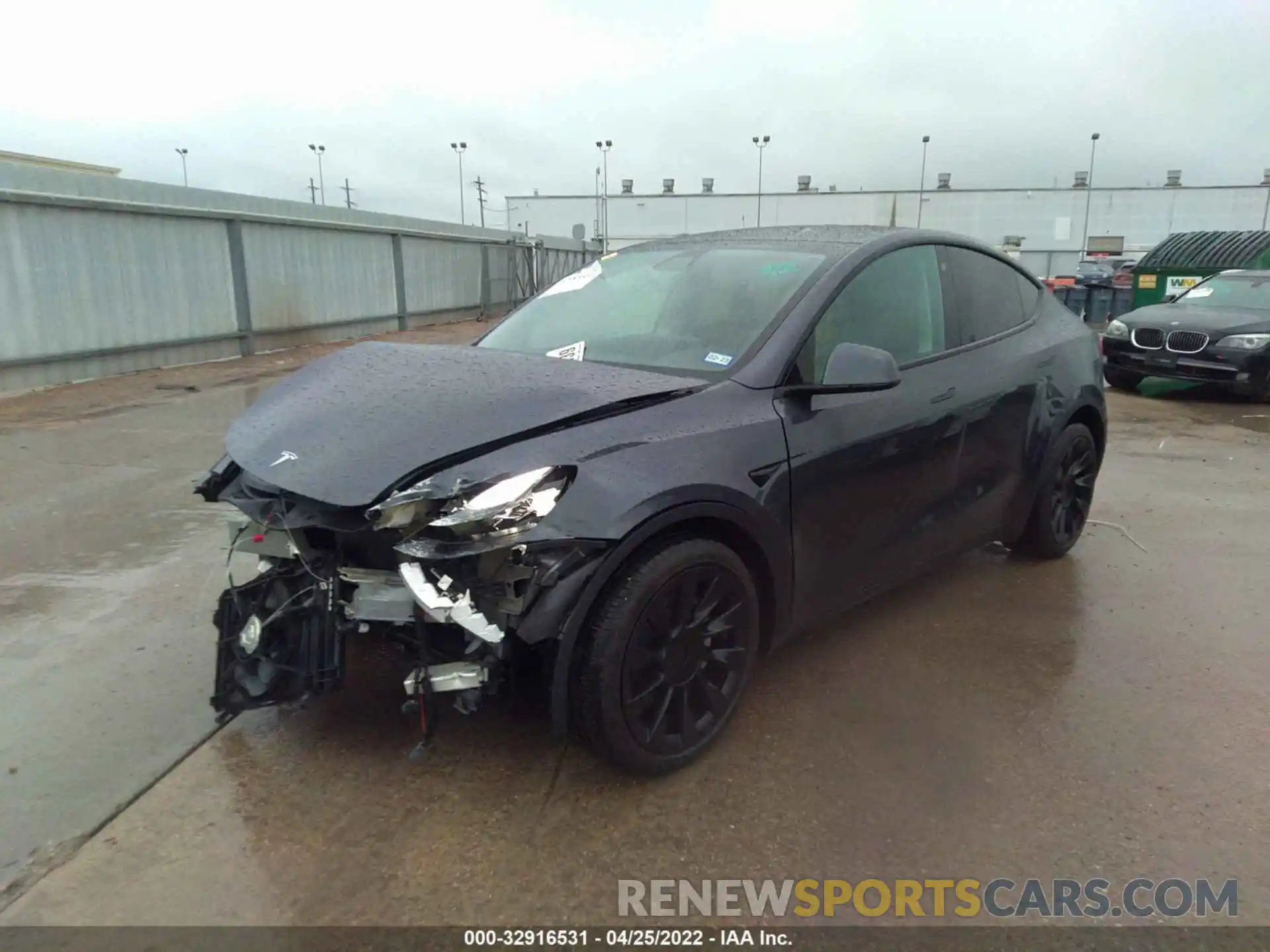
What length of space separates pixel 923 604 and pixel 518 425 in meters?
2.36

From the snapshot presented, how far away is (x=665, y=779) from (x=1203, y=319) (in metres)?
A: 9.99

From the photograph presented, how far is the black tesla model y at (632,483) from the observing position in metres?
2.20

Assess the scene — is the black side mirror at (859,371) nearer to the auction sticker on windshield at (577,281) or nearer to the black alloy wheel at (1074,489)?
the auction sticker on windshield at (577,281)

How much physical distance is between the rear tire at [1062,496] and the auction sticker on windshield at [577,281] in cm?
227

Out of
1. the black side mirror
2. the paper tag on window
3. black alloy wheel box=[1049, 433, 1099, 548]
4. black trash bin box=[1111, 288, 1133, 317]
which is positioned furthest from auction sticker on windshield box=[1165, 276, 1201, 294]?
the paper tag on window

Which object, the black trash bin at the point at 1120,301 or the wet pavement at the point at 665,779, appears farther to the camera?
the black trash bin at the point at 1120,301

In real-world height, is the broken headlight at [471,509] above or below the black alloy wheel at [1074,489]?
above

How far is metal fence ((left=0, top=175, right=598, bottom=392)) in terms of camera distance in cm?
934

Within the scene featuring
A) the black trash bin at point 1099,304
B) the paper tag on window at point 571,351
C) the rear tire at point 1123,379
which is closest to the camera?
the paper tag on window at point 571,351

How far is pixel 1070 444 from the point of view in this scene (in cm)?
419

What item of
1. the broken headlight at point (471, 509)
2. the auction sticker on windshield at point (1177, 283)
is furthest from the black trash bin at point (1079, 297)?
the broken headlight at point (471, 509)

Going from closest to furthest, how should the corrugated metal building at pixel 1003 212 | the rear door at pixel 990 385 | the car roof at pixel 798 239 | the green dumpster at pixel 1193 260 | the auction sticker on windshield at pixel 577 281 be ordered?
the car roof at pixel 798 239 → the rear door at pixel 990 385 → the auction sticker on windshield at pixel 577 281 → the green dumpster at pixel 1193 260 → the corrugated metal building at pixel 1003 212

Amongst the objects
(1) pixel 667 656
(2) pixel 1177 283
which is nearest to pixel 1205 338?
(2) pixel 1177 283

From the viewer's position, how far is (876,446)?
3.00m
